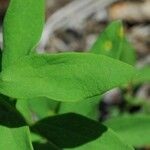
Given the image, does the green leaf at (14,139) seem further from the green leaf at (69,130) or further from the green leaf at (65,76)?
the green leaf at (69,130)

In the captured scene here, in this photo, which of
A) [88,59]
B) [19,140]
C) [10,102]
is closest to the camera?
[88,59]

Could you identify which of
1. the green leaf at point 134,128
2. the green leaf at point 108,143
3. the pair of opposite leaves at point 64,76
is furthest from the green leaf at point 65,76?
the green leaf at point 134,128

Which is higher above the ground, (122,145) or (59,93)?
(59,93)

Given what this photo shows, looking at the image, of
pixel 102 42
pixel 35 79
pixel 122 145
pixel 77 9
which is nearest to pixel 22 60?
pixel 35 79

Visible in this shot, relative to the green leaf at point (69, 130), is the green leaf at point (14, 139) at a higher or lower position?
higher

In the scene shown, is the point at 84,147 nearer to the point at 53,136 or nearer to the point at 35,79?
the point at 53,136

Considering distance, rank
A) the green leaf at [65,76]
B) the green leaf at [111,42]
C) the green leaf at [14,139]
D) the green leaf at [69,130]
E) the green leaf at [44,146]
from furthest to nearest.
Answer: the green leaf at [111,42]
the green leaf at [44,146]
the green leaf at [69,130]
the green leaf at [14,139]
the green leaf at [65,76]

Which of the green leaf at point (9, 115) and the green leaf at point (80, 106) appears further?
the green leaf at point (80, 106)
